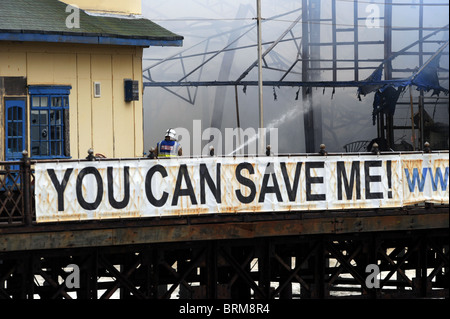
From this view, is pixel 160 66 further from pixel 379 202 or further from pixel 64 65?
pixel 379 202

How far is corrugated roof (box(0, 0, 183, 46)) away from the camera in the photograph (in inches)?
855

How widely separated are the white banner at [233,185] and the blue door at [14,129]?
3.26m

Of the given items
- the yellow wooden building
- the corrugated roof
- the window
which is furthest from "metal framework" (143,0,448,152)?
the window

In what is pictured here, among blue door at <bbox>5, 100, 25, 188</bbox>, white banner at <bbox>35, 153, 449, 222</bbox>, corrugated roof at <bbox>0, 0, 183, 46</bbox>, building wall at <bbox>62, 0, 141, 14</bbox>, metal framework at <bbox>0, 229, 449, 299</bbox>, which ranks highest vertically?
building wall at <bbox>62, 0, 141, 14</bbox>

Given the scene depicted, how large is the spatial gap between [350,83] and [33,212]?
1947 cm

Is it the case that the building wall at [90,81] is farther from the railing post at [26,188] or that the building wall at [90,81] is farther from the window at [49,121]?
the railing post at [26,188]

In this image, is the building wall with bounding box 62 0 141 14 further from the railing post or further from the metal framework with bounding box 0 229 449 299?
the railing post

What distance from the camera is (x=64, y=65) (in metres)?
22.7

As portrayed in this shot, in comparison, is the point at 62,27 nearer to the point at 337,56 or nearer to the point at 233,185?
the point at 233,185

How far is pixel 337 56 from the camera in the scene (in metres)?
38.4

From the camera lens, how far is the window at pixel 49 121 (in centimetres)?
2236

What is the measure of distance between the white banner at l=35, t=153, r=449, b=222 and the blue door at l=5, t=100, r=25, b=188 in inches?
128

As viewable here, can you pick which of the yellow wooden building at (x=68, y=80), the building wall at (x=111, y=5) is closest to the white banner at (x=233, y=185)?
the yellow wooden building at (x=68, y=80)

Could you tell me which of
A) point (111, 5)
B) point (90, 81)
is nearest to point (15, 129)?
point (90, 81)
